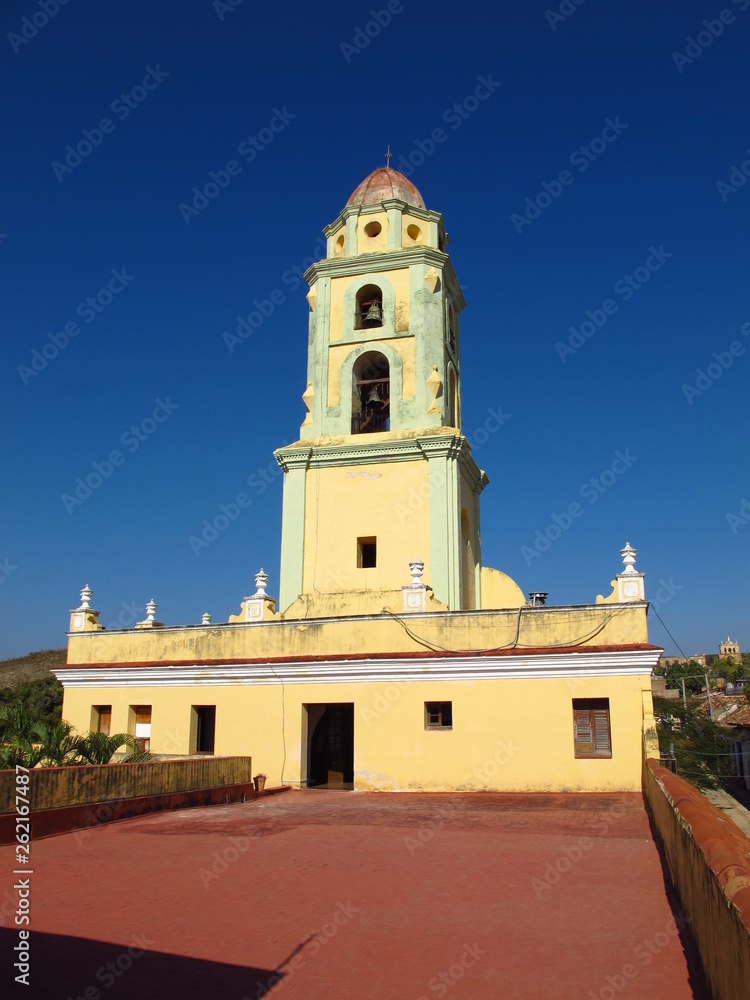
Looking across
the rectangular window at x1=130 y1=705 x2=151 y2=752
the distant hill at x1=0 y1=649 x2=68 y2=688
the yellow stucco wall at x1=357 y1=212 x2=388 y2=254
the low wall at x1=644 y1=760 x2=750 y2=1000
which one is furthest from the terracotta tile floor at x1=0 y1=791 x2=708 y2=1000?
the distant hill at x1=0 y1=649 x2=68 y2=688

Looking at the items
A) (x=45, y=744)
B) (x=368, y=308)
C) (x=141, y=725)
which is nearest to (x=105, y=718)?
(x=141, y=725)

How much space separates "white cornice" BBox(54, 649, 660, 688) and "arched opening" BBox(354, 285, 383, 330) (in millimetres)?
10467

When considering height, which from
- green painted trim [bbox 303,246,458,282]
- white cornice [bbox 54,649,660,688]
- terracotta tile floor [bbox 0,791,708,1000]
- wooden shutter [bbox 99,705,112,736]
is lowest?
terracotta tile floor [bbox 0,791,708,1000]

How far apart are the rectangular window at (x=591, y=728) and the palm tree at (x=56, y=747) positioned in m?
9.62

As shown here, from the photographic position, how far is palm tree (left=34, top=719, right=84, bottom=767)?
13180 millimetres

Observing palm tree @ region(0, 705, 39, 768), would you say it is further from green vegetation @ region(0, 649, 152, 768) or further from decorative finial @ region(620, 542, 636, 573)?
decorative finial @ region(620, 542, 636, 573)

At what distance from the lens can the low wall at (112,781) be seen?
1097 cm

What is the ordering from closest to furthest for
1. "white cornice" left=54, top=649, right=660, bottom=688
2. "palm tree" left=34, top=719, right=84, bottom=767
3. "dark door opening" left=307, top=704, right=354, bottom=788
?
"palm tree" left=34, top=719, right=84, bottom=767 < "white cornice" left=54, top=649, right=660, bottom=688 < "dark door opening" left=307, top=704, right=354, bottom=788

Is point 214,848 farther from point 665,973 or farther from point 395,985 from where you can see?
point 665,973

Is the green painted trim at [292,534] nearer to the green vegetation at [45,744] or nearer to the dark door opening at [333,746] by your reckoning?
the dark door opening at [333,746]

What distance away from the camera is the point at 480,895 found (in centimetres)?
758

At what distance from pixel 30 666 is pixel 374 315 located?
92.9 ft

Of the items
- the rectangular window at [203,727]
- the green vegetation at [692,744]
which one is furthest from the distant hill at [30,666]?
the green vegetation at [692,744]

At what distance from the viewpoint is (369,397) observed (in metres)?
23.4
